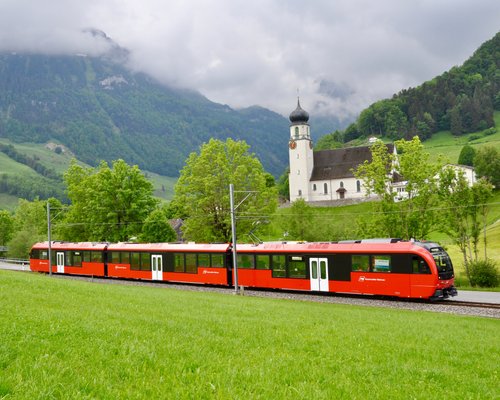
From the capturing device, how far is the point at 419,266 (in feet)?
89.2

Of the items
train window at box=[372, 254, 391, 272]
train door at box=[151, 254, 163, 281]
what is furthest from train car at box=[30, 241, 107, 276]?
train window at box=[372, 254, 391, 272]

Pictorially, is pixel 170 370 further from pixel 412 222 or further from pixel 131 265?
pixel 131 265

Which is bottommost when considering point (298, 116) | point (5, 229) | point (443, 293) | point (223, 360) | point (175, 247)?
point (443, 293)

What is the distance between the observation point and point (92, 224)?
2306 inches

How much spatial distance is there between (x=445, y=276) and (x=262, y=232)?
2313cm

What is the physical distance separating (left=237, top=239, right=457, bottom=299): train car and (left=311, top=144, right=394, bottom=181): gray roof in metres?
88.1

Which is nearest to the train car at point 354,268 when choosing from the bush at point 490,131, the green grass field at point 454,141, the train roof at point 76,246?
the train roof at point 76,246

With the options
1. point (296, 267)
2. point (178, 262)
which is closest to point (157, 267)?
point (178, 262)

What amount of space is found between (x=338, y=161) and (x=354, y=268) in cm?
Answer: 9761

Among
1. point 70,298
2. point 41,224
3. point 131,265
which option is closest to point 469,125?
point 41,224

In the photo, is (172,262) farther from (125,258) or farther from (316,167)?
(316,167)

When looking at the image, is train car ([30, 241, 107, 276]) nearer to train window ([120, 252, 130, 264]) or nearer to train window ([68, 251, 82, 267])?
train window ([68, 251, 82, 267])

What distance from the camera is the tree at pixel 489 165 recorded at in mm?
100375

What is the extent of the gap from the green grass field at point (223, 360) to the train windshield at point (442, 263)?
13529 millimetres
